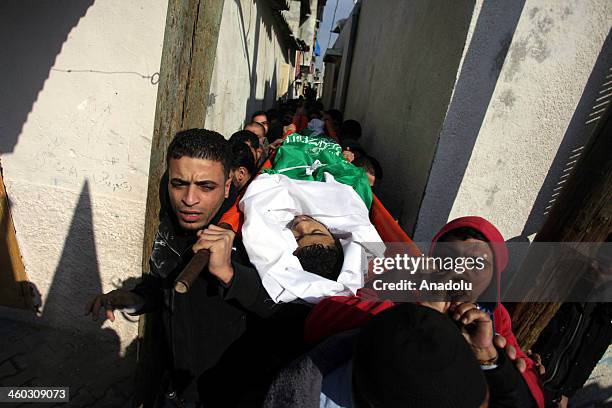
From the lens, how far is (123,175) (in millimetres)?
2334

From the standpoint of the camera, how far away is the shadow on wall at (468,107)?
6.58 ft

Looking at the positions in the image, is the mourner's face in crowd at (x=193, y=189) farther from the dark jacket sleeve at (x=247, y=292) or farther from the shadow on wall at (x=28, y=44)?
the shadow on wall at (x=28, y=44)

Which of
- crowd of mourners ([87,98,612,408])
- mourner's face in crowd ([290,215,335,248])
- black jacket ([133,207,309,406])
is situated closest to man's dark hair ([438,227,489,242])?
crowd of mourners ([87,98,612,408])

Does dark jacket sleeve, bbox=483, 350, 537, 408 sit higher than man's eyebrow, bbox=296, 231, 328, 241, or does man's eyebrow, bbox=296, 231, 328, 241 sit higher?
man's eyebrow, bbox=296, 231, 328, 241

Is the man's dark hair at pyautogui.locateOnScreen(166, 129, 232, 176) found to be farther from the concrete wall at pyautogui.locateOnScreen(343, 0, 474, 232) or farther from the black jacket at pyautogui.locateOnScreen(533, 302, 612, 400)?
the black jacket at pyautogui.locateOnScreen(533, 302, 612, 400)

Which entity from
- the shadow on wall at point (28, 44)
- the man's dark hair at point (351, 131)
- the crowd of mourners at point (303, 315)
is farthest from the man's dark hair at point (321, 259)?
the man's dark hair at point (351, 131)

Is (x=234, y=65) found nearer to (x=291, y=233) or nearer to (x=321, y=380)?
(x=291, y=233)

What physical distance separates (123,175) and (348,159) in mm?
2183

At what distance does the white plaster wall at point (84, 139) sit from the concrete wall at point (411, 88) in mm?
2113

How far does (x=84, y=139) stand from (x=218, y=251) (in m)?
1.90

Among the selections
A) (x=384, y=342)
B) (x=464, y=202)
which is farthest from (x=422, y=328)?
(x=464, y=202)

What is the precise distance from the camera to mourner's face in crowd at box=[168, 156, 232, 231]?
149 cm

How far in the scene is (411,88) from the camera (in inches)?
122

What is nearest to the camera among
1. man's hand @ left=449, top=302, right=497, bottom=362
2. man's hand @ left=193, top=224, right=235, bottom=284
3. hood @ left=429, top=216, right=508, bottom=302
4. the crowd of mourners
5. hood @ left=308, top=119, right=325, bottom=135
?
the crowd of mourners
